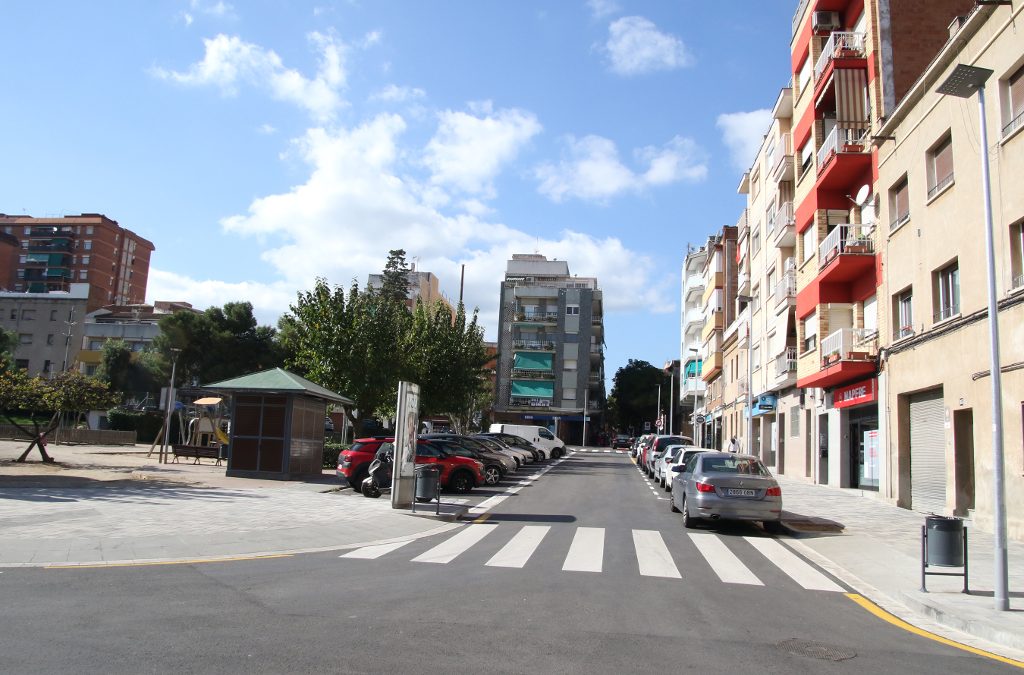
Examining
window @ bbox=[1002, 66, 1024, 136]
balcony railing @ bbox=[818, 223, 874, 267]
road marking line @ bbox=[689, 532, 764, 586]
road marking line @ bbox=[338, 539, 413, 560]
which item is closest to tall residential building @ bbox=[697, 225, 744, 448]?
balcony railing @ bbox=[818, 223, 874, 267]

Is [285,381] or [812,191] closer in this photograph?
[285,381]

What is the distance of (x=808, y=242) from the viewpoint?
28891 mm

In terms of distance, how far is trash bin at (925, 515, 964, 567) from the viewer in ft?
31.1

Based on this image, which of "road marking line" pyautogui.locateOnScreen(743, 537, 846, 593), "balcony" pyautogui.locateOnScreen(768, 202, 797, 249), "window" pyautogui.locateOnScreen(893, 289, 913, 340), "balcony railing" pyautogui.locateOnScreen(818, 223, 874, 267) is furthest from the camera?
"balcony" pyautogui.locateOnScreen(768, 202, 797, 249)

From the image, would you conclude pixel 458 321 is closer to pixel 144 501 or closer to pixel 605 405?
pixel 144 501

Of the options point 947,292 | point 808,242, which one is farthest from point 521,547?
point 808,242

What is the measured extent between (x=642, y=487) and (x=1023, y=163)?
50.6 ft

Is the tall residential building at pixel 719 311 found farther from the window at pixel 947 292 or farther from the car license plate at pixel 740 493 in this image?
the car license plate at pixel 740 493

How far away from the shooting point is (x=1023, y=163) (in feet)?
46.9

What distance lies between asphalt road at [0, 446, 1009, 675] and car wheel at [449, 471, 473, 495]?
10.4 meters

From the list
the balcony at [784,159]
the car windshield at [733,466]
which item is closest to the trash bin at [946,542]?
the car windshield at [733,466]

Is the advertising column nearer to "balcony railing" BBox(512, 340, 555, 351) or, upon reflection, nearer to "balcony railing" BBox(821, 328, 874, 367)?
"balcony railing" BBox(821, 328, 874, 367)

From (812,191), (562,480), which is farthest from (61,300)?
(812,191)

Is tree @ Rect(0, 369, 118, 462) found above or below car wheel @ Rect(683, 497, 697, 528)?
above
